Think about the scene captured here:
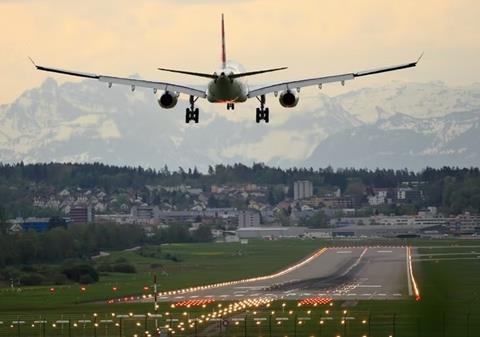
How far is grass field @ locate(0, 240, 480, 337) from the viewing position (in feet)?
141

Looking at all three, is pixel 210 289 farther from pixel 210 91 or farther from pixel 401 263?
pixel 210 91

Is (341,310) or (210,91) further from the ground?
(210,91)

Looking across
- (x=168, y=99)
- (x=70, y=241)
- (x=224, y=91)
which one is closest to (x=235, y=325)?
(x=168, y=99)

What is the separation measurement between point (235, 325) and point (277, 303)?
17489 mm

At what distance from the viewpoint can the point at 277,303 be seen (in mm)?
98250

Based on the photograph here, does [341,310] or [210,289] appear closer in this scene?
[341,310]

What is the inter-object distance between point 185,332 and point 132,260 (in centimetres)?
7593

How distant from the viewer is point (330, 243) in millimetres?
193625

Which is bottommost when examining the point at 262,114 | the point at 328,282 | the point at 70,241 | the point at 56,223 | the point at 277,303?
the point at 277,303

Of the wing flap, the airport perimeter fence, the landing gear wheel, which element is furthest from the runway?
the wing flap

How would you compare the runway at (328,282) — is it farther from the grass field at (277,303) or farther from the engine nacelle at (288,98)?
the engine nacelle at (288,98)

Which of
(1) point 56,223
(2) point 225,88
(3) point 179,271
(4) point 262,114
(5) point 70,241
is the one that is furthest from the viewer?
(1) point 56,223

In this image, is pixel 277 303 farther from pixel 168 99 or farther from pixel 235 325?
pixel 168 99

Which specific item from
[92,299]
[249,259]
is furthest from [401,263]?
[92,299]
